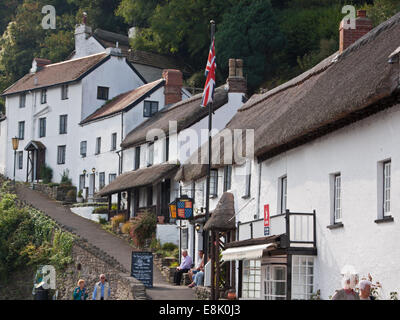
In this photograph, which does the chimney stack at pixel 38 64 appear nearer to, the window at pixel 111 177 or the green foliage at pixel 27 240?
the window at pixel 111 177

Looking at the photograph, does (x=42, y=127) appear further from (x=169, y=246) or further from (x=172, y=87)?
(x=169, y=246)

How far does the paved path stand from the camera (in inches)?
1249

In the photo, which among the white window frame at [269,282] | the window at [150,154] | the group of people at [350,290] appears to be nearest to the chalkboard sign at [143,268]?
the white window frame at [269,282]

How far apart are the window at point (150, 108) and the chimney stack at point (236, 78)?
1044cm


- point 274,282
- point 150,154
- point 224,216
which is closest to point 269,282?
point 274,282

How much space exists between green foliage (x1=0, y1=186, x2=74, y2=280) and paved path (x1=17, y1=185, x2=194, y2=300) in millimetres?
1255

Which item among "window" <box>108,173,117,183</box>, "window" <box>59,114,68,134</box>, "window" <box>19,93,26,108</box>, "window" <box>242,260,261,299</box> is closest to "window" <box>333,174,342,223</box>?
"window" <box>242,260,261,299</box>

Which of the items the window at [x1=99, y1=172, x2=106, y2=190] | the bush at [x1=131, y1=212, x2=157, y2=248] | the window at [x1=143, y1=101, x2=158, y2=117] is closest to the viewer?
the bush at [x1=131, y1=212, x2=157, y2=248]

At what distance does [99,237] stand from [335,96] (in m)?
24.7

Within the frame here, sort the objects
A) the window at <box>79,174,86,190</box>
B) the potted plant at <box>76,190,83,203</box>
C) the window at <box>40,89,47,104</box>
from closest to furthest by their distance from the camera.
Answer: the potted plant at <box>76,190,83,203</box> < the window at <box>79,174,86,190</box> < the window at <box>40,89,47,104</box>

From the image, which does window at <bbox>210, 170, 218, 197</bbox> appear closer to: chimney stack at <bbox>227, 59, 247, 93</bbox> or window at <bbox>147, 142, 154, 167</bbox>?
chimney stack at <bbox>227, 59, 247, 93</bbox>

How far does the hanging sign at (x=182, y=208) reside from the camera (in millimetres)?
37906

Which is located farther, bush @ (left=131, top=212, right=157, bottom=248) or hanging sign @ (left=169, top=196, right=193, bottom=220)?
bush @ (left=131, top=212, right=157, bottom=248)

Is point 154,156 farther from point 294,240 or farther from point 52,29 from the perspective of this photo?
point 52,29
